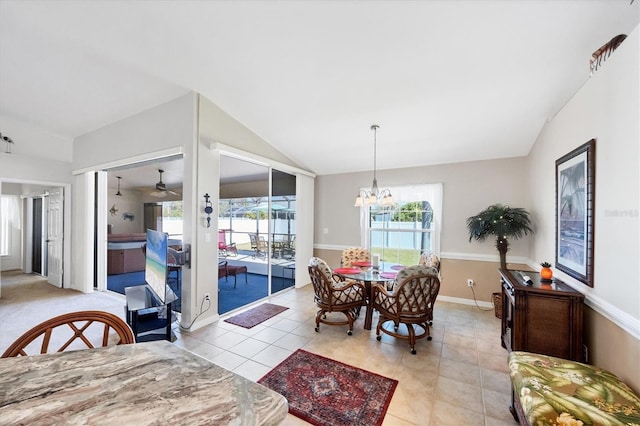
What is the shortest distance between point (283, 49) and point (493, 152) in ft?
11.2

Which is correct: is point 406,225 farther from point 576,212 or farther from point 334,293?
point 576,212

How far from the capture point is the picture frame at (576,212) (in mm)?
1905

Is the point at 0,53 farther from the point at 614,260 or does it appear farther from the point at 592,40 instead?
the point at 614,260

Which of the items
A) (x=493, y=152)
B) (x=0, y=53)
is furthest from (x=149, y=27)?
(x=493, y=152)

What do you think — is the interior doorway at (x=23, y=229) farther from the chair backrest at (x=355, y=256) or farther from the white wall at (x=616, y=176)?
the white wall at (x=616, y=176)

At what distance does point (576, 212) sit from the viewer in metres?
2.15

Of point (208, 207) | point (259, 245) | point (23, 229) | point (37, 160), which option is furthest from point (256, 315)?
point (23, 229)

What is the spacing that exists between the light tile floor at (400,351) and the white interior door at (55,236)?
95cm

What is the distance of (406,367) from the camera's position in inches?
96.2

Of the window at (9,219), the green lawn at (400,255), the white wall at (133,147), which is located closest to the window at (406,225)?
the green lawn at (400,255)

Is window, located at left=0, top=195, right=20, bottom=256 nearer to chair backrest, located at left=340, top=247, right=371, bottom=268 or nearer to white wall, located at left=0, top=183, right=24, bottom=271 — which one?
white wall, located at left=0, top=183, right=24, bottom=271

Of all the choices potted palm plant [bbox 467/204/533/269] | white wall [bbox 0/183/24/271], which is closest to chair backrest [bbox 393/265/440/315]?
potted palm plant [bbox 467/204/533/269]

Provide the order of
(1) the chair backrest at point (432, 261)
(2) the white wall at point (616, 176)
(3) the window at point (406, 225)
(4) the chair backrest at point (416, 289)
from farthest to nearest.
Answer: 1. (3) the window at point (406, 225)
2. (1) the chair backrest at point (432, 261)
3. (4) the chair backrest at point (416, 289)
4. (2) the white wall at point (616, 176)

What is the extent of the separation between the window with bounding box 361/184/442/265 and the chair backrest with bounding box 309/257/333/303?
6.95 feet
